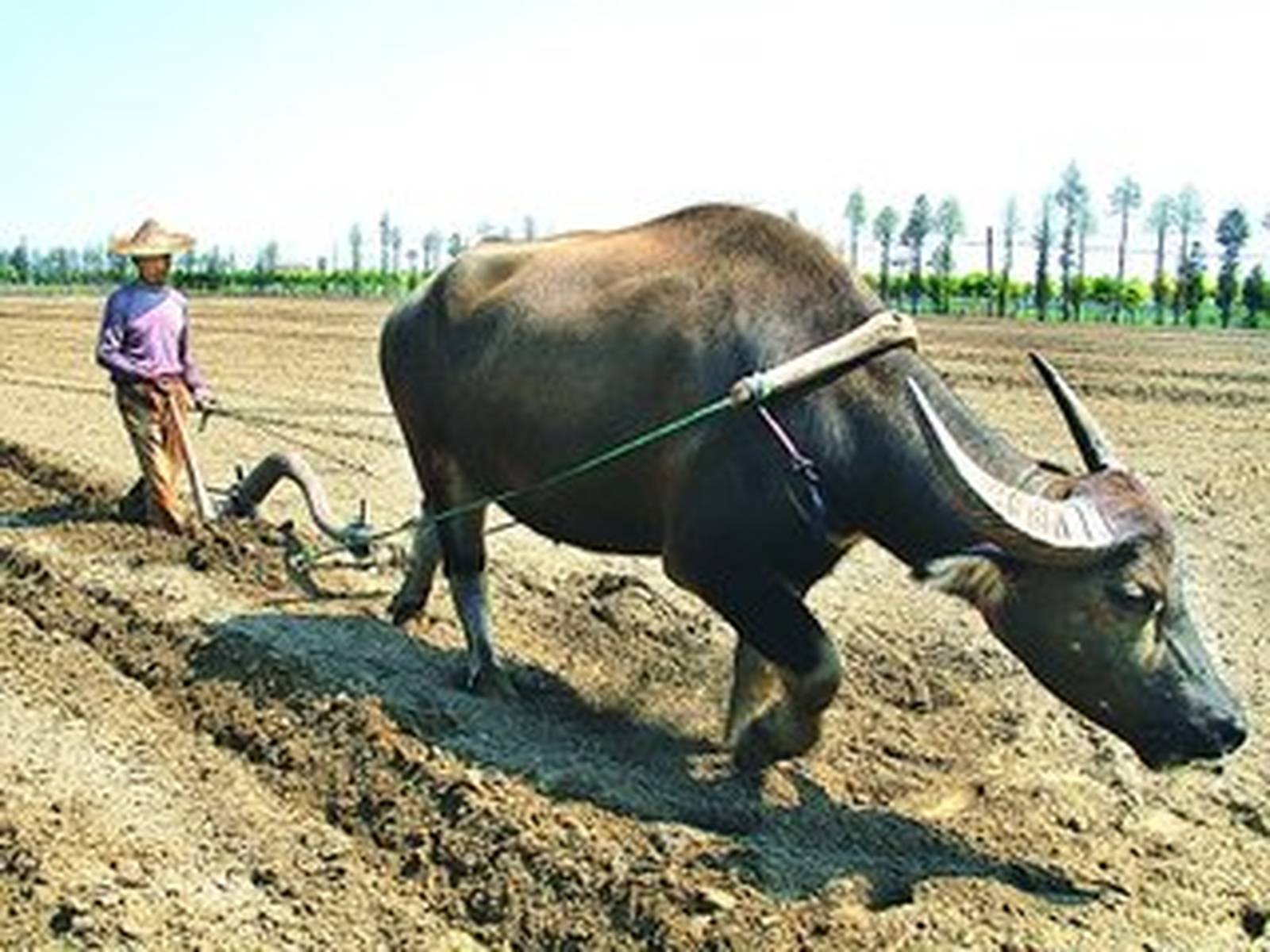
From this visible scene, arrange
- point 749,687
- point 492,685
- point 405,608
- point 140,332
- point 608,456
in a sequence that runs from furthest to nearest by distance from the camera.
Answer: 1. point 140,332
2. point 405,608
3. point 492,685
4. point 749,687
5. point 608,456

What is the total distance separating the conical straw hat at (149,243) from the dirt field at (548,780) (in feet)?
5.37

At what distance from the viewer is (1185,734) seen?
16.1 ft

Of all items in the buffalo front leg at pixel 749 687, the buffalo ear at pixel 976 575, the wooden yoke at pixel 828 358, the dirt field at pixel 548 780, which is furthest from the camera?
the buffalo front leg at pixel 749 687

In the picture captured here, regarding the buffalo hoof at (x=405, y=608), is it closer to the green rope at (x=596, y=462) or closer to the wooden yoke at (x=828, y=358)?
the green rope at (x=596, y=462)

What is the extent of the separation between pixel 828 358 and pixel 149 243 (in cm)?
548

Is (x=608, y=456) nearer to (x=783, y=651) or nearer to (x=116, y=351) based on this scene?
(x=783, y=651)

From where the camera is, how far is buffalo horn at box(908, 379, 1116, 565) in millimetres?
4824

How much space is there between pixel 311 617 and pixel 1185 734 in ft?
13.9

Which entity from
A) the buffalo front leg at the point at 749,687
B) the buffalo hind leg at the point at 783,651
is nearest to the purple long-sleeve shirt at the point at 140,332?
the buffalo front leg at the point at 749,687

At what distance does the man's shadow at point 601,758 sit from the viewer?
5004 mm

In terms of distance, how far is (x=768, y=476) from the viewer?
5512 mm

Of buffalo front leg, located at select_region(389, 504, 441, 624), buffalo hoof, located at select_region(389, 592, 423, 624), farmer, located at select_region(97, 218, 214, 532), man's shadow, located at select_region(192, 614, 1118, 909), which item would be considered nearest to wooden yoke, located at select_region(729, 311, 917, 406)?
man's shadow, located at select_region(192, 614, 1118, 909)

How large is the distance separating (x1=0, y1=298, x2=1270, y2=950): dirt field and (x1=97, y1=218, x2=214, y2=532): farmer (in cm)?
36

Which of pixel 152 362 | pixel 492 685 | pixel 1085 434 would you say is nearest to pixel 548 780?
pixel 492 685
